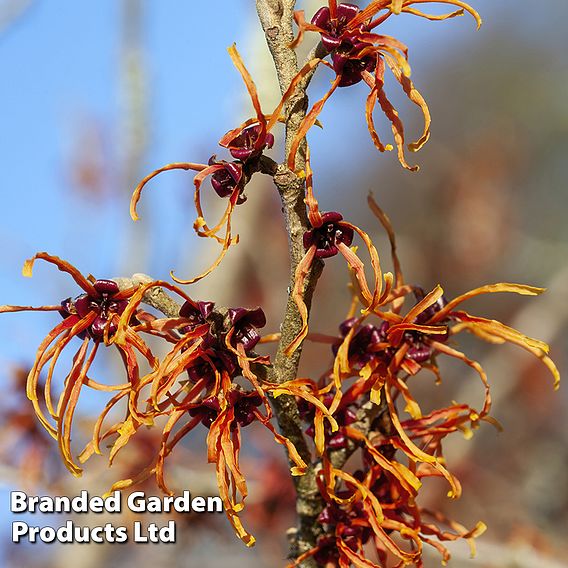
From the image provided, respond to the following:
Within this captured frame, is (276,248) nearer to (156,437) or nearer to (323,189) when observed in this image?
(156,437)

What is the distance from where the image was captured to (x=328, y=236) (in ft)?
3.60

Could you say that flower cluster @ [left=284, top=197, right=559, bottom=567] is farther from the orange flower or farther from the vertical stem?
the orange flower

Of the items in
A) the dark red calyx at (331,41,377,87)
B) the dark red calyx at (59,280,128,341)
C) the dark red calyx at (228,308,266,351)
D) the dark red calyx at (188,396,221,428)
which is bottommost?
the dark red calyx at (188,396,221,428)

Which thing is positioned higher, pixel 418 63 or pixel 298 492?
pixel 418 63

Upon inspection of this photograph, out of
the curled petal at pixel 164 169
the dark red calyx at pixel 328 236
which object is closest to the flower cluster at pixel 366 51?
the dark red calyx at pixel 328 236

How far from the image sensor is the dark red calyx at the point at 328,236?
A: 1.08 metres

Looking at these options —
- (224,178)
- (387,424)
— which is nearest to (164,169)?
(224,178)

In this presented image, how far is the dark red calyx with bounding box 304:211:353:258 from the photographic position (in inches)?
42.6

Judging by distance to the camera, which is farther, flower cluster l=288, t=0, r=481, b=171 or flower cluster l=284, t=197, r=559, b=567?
flower cluster l=284, t=197, r=559, b=567

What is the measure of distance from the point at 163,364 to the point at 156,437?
160cm

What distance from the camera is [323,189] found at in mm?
14047

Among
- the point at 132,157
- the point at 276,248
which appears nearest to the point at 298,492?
the point at 132,157

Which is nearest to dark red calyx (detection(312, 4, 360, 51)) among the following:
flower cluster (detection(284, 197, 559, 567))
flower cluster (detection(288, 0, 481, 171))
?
flower cluster (detection(288, 0, 481, 171))

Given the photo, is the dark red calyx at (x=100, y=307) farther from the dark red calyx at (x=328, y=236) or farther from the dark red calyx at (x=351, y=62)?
the dark red calyx at (x=351, y=62)
